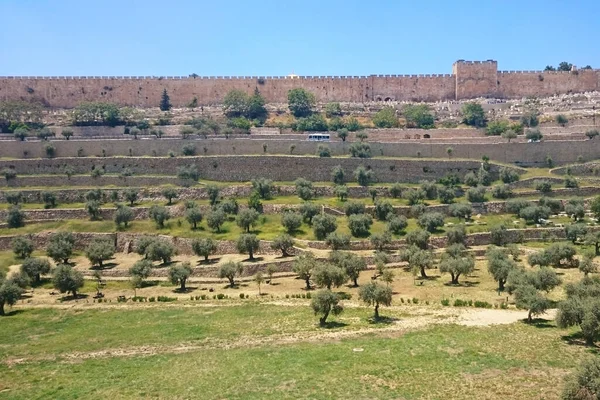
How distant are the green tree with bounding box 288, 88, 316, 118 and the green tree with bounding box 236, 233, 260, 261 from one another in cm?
3842

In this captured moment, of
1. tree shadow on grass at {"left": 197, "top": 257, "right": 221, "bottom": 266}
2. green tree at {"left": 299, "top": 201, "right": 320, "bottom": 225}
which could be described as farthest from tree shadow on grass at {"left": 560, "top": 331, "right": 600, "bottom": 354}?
green tree at {"left": 299, "top": 201, "right": 320, "bottom": 225}

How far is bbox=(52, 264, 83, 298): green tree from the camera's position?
31.6 m

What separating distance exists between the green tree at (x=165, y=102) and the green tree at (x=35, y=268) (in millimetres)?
44541

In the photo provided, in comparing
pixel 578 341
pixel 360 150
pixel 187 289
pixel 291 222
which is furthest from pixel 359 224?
pixel 578 341

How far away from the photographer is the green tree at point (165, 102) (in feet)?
254

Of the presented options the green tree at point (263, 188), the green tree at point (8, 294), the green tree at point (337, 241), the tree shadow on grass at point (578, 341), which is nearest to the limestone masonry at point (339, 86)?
the green tree at point (263, 188)

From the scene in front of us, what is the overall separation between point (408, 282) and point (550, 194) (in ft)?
64.9

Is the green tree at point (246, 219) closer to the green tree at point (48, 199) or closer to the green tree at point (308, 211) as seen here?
the green tree at point (308, 211)

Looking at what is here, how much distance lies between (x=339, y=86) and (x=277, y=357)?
64.8m

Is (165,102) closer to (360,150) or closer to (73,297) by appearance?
(360,150)

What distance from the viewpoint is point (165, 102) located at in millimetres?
77750

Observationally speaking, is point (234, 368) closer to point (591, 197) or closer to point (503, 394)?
point (503, 394)

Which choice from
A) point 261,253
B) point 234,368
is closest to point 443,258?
point 261,253

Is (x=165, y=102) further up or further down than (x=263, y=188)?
further up
